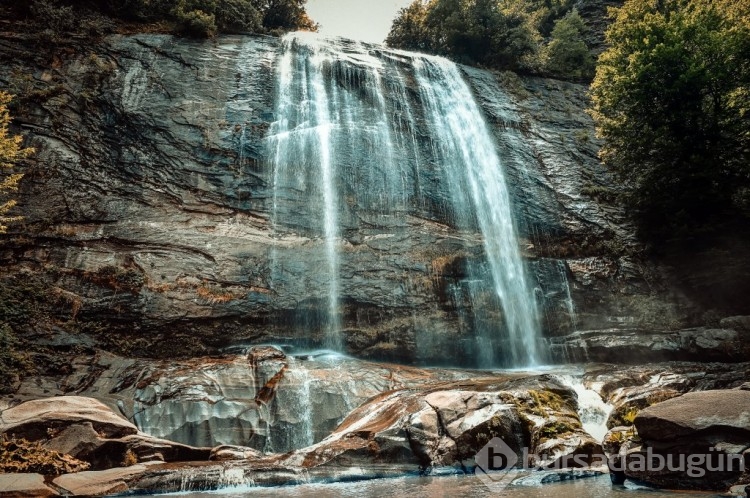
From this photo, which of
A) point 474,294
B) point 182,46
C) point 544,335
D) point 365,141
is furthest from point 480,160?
point 182,46

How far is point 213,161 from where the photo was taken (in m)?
15.2

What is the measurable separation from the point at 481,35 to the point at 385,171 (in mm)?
11181

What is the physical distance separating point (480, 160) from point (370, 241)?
18.5ft

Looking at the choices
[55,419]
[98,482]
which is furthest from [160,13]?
[98,482]

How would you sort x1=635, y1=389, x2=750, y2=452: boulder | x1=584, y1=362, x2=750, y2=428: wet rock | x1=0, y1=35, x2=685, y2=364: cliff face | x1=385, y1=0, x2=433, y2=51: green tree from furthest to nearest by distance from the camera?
x1=385, y1=0, x2=433, y2=51: green tree
x1=0, y1=35, x2=685, y2=364: cliff face
x1=584, y1=362, x2=750, y2=428: wet rock
x1=635, y1=389, x2=750, y2=452: boulder

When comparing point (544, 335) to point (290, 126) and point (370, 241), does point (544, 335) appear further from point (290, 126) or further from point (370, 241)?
point (290, 126)

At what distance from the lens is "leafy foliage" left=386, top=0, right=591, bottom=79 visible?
2305 cm

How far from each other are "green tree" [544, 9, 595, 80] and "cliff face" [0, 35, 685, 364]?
24.1 feet

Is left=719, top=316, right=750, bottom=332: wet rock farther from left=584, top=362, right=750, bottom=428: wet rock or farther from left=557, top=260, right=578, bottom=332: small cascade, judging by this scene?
left=557, top=260, right=578, bottom=332: small cascade

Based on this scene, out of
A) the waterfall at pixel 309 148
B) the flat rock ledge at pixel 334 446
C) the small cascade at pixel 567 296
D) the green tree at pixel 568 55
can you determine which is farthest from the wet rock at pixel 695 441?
the green tree at pixel 568 55

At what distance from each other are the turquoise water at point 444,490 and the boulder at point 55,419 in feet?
9.19

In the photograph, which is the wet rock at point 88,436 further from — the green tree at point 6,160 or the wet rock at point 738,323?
the wet rock at point 738,323

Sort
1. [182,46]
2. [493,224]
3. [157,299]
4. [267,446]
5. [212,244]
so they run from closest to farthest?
[267,446]
[157,299]
[212,244]
[493,224]
[182,46]

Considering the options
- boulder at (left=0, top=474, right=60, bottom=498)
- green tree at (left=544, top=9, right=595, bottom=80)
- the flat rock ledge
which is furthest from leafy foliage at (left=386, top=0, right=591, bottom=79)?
boulder at (left=0, top=474, right=60, bottom=498)
